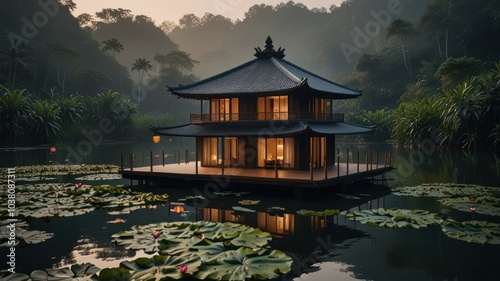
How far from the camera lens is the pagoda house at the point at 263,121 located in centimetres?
2461

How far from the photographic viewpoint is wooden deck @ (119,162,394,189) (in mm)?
20125

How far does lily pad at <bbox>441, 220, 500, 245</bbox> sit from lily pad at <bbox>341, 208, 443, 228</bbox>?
76cm

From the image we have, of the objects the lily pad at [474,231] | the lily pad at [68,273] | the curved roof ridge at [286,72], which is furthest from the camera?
the curved roof ridge at [286,72]

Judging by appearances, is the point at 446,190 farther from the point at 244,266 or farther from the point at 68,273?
the point at 68,273

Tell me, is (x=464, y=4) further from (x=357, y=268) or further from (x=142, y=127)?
(x=357, y=268)


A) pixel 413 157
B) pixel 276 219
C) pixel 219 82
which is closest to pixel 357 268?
pixel 276 219

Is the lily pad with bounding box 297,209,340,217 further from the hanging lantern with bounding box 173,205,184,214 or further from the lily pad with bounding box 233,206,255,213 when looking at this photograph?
the hanging lantern with bounding box 173,205,184,214

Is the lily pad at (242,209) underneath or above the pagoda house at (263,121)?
underneath

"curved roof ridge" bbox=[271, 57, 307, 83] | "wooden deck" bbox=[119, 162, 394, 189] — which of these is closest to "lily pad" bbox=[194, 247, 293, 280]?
"wooden deck" bbox=[119, 162, 394, 189]

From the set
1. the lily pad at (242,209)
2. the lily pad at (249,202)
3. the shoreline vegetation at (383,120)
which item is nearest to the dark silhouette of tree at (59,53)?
the shoreline vegetation at (383,120)

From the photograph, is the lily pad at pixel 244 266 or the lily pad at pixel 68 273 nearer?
the lily pad at pixel 68 273

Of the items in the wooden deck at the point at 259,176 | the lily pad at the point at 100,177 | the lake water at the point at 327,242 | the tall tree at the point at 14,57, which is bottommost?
the lake water at the point at 327,242

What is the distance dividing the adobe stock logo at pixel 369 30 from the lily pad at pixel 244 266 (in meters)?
130

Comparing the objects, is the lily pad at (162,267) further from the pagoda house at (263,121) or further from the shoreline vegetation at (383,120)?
the shoreline vegetation at (383,120)
